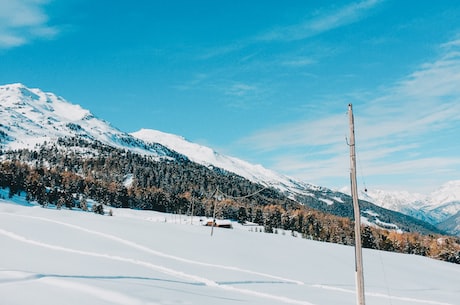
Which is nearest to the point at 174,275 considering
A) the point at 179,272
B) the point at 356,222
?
the point at 179,272

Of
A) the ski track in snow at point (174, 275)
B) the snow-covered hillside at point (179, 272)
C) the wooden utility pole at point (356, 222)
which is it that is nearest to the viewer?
the snow-covered hillside at point (179, 272)

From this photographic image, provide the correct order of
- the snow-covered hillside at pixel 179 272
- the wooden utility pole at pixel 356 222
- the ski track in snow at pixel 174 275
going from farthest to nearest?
the wooden utility pole at pixel 356 222
the ski track in snow at pixel 174 275
the snow-covered hillside at pixel 179 272

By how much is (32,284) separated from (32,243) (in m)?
19.4

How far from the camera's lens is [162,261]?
30.2 m

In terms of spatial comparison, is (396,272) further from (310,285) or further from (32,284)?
(32,284)

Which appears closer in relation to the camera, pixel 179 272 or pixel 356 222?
pixel 356 222

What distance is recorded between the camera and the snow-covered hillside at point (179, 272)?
46.3 feet

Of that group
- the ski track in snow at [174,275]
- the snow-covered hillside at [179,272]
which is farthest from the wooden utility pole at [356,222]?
the ski track in snow at [174,275]

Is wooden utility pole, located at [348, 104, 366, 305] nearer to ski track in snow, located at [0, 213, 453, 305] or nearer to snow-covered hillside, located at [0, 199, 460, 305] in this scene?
snow-covered hillside, located at [0, 199, 460, 305]

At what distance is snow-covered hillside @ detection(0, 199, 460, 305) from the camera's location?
1411 centimetres

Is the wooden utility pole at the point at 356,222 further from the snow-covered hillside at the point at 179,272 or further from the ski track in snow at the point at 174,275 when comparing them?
the ski track in snow at the point at 174,275

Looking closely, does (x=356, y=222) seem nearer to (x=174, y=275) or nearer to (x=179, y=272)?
(x=174, y=275)

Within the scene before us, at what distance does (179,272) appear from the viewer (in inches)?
1028

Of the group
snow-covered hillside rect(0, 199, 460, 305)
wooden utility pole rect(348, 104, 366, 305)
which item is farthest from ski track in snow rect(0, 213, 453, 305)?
wooden utility pole rect(348, 104, 366, 305)
